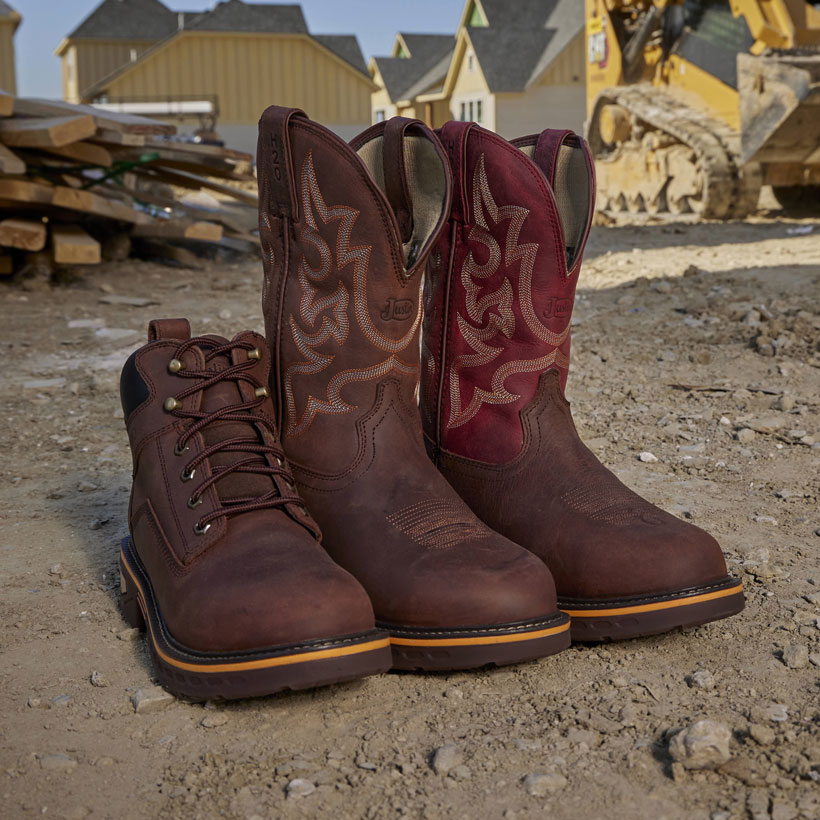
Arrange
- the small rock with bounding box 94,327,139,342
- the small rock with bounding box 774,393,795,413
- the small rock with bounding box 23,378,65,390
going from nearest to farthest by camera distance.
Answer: the small rock with bounding box 774,393,795,413 < the small rock with bounding box 23,378,65,390 < the small rock with bounding box 94,327,139,342

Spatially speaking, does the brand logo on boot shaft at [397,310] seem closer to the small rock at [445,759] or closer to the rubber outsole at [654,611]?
the rubber outsole at [654,611]

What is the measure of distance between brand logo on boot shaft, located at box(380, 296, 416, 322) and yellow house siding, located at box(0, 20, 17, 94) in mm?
25405

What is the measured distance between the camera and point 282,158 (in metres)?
1.66

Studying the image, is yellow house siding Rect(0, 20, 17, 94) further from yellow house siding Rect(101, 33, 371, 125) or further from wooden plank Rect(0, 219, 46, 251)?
wooden plank Rect(0, 219, 46, 251)

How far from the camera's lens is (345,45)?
30031mm

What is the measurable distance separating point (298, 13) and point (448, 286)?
2827 centimetres

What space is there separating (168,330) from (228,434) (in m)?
0.23

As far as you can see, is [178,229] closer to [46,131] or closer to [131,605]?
[46,131]

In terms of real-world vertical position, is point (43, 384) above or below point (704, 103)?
below

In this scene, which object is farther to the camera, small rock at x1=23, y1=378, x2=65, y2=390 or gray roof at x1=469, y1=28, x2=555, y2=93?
gray roof at x1=469, y1=28, x2=555, y2=93

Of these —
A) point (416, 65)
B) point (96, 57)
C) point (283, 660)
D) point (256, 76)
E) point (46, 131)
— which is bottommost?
point (283, 660)

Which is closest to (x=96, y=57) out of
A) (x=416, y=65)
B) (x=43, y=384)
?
(x=416, y=65)

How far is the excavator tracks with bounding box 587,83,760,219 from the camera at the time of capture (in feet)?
28.1

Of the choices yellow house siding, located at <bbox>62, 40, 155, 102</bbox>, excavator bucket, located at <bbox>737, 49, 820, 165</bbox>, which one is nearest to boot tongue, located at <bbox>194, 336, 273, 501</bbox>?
excavator bucket, located at <bbox>737, 49, 820, 165</bbox>
